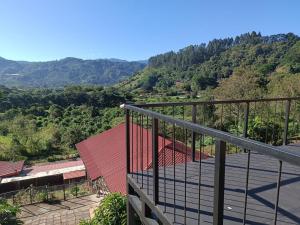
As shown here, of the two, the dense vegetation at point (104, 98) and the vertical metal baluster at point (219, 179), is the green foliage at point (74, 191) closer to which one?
the dense vegetation at point (104, 98)

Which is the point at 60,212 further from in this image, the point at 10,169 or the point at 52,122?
the point at 52,122

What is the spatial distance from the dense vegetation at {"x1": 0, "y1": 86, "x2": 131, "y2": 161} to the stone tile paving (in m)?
17.0

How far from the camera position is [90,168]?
1217cm

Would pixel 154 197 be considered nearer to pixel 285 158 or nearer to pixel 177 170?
pixel 177 170

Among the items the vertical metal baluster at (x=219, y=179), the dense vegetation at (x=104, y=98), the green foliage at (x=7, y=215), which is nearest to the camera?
the vertical metal baluster at (x=219, y=179)

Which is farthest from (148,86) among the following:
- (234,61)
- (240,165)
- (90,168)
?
(240,165)

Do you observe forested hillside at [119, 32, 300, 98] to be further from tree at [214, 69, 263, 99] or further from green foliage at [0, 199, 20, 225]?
green foliage at [0, 199, 20, 225]

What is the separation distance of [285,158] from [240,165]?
8.28 ft

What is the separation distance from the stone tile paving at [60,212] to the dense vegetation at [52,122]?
1702cm

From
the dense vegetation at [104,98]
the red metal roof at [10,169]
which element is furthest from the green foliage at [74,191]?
the red metal roof at [10,169]

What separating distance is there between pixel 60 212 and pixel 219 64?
63003 millimetres

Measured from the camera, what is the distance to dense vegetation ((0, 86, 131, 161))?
3262cm

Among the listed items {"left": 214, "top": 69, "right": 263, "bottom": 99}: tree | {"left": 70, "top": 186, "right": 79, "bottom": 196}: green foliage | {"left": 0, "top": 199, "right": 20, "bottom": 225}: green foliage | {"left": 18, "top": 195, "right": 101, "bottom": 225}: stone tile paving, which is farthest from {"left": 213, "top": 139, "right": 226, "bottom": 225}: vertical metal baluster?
{"left": 214, "top": 69, "right": 263, "bottom": 99}: tree

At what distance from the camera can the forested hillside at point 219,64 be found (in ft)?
148
